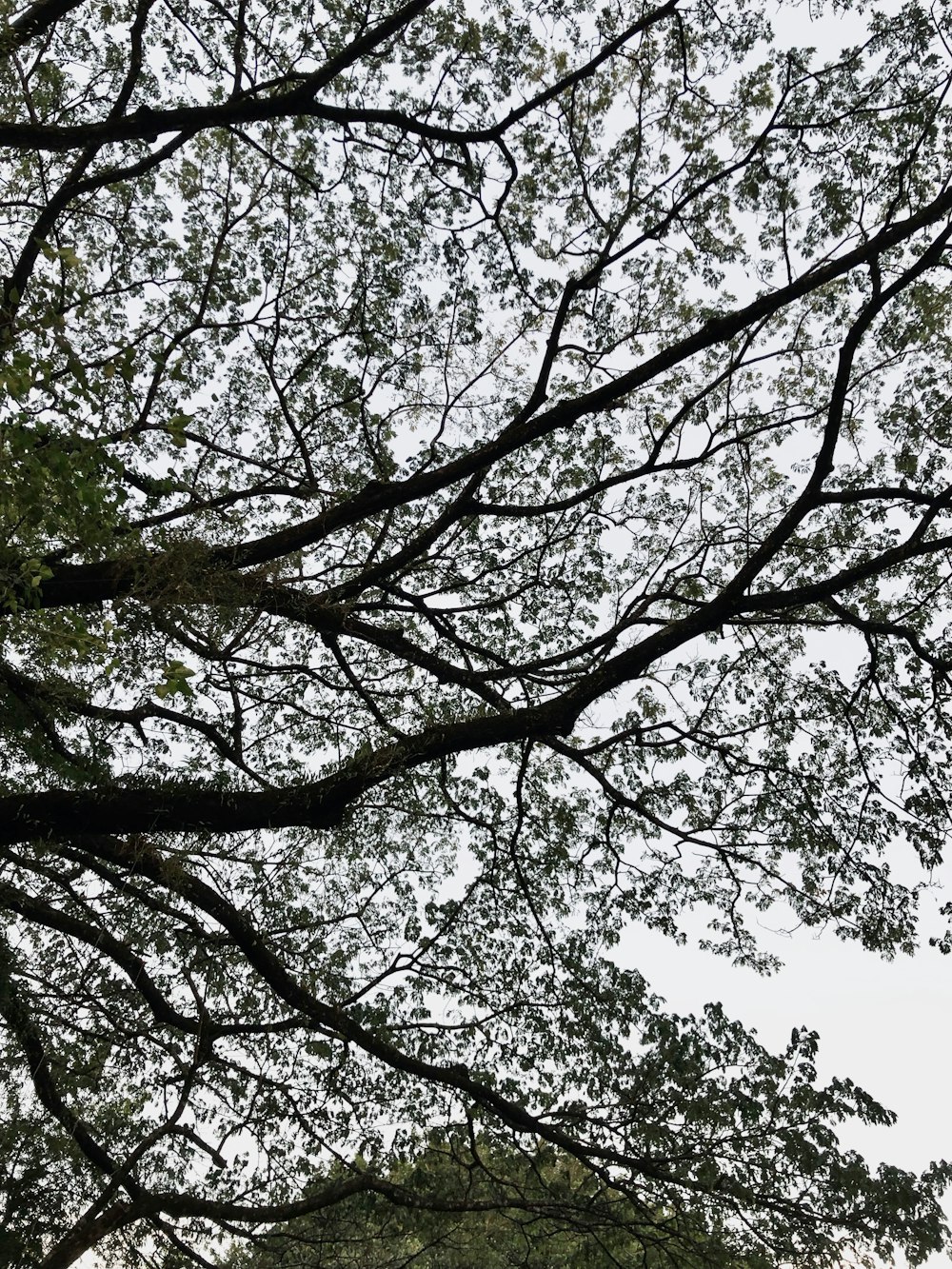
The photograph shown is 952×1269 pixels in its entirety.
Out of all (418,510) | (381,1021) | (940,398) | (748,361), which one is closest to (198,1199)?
(381,1021)

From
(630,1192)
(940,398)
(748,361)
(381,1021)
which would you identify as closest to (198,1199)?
(381,1021)

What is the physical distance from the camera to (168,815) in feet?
12.9

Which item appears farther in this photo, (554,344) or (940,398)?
(940,398)

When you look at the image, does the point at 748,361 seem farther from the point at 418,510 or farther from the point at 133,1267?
the point at 133,1267

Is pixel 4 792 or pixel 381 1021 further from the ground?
pixel 4 792

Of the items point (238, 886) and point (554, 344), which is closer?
point (554, 344)

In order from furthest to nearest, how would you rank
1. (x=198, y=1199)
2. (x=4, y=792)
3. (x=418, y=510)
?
(x=418, y=510) < (x=198, y=1199) < (x=4, y=792)

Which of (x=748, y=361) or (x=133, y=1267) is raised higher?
(x=748, y=361)

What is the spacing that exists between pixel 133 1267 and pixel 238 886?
2.41m

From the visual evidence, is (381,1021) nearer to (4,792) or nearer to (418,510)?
(4,792)

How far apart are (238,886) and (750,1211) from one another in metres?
3.29

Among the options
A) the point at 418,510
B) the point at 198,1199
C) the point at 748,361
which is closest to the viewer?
the point at 748,361

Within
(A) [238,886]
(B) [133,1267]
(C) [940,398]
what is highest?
(C) [940,398]

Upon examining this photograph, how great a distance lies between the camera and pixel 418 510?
20.7 ft
